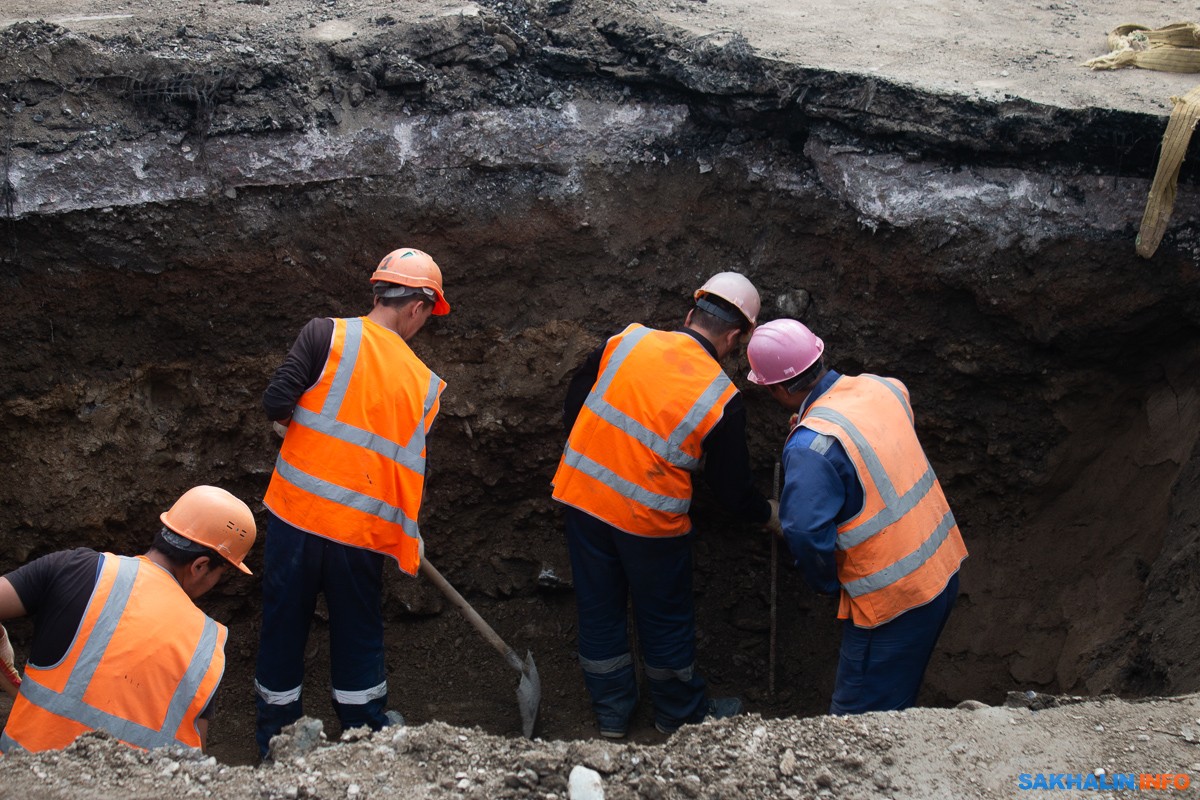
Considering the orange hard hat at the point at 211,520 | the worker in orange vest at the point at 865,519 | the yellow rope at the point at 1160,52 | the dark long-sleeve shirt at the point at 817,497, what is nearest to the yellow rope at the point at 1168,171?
the yellow rope at the point at 1160,52

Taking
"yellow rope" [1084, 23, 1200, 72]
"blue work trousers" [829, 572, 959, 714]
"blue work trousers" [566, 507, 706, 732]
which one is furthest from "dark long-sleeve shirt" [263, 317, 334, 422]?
"yellow rope" [1084, 23, 1200, 72]

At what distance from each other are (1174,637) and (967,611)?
1.02 metres

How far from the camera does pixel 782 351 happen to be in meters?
3.50

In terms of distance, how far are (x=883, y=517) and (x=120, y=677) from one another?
86.3 inches

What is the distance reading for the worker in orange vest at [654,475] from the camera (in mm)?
3787

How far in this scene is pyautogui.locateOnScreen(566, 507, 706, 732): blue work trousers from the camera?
157 inches

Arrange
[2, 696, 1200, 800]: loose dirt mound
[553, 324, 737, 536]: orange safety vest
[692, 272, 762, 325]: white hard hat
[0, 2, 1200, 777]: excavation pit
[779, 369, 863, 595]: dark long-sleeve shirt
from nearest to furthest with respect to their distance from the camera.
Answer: [2, 696, 1200, 800]: loose dirt mound < [779, 369, 863, 595]: dark long-sleeve shirt < [553, 324, 737, 536]: orange safety vest < [692, 272, 762, 325]: white hard hat < [0, 2, 1200, 777]: excavation pit

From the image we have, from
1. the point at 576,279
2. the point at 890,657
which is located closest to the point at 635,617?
the point at 890,657

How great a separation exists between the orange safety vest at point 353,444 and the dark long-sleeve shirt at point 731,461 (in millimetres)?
787

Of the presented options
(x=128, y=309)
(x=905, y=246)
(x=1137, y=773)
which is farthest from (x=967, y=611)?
(x=128, y=309)

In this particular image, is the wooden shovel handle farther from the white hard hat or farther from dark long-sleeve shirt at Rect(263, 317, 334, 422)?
the white hard hat

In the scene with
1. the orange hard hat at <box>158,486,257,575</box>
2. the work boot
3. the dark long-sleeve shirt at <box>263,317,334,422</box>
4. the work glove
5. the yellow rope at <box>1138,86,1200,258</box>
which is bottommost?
the work boot

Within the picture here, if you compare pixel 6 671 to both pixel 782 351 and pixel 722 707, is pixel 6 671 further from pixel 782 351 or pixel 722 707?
pixel 722 707

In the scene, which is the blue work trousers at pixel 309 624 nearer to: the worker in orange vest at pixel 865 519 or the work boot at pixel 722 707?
the work boot at pixel 722 707
